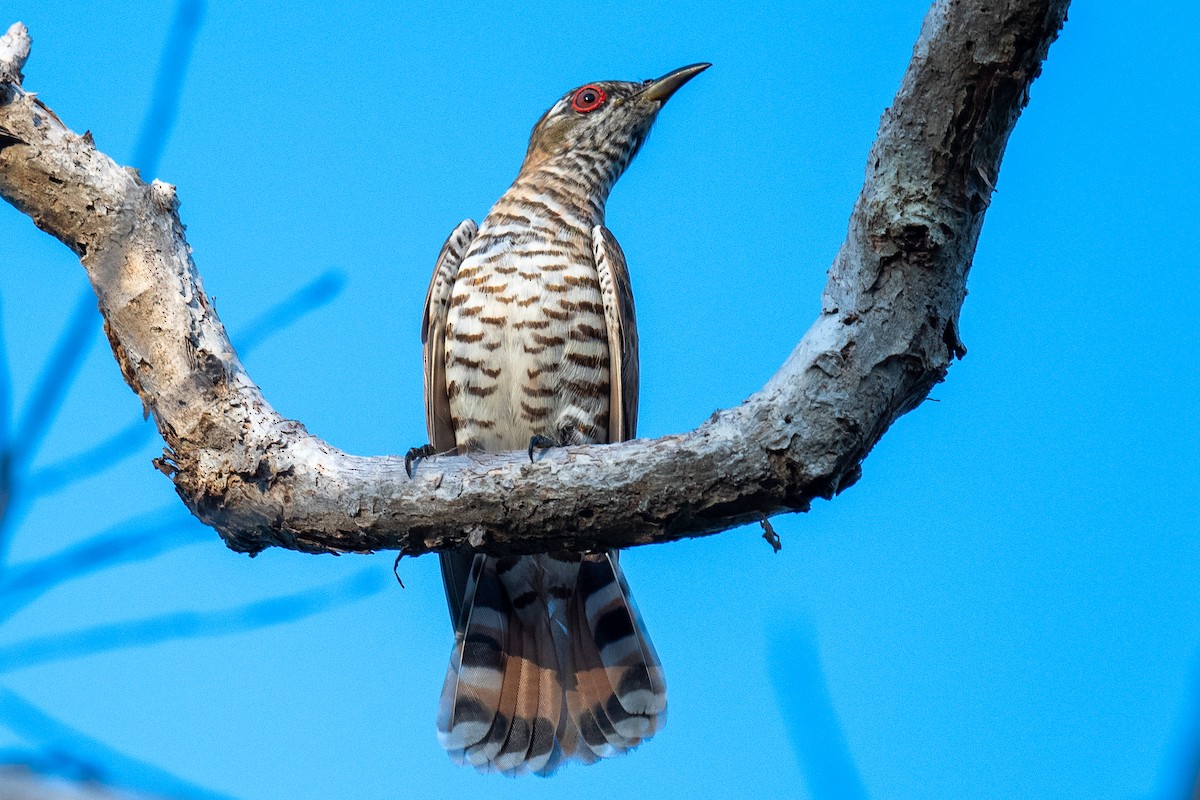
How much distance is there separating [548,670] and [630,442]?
196 cm

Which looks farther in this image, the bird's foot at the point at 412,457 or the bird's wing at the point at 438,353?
the bird's wing at the point at 438,353

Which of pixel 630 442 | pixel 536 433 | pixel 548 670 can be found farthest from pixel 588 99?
pixel 630 442

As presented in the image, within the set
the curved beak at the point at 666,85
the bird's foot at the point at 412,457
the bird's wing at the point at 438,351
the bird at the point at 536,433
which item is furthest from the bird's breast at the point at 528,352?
the curved beak at the point at 666,85

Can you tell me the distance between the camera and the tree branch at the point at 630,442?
3193 mm

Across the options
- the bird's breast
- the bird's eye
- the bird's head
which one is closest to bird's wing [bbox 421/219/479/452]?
the bird's breast

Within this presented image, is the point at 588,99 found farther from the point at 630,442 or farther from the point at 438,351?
the point at 630,442

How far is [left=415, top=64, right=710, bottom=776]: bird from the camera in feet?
16.9

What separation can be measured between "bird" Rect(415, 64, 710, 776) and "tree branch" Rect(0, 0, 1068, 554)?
1476 mm

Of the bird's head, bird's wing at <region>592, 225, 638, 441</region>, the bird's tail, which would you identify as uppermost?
the bird's head

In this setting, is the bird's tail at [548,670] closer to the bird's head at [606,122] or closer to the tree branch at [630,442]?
the tree branch at [630,442]

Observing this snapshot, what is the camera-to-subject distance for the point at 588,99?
275 inches

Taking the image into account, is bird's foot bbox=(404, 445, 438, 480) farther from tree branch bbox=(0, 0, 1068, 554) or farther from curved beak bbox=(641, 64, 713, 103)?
curved beak bbox=(641, 64, 713, 103)

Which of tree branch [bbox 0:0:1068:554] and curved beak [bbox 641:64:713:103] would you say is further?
curved beak [bbox 641:64:713:103]

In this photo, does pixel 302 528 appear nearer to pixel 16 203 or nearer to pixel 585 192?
pixel 16 203
